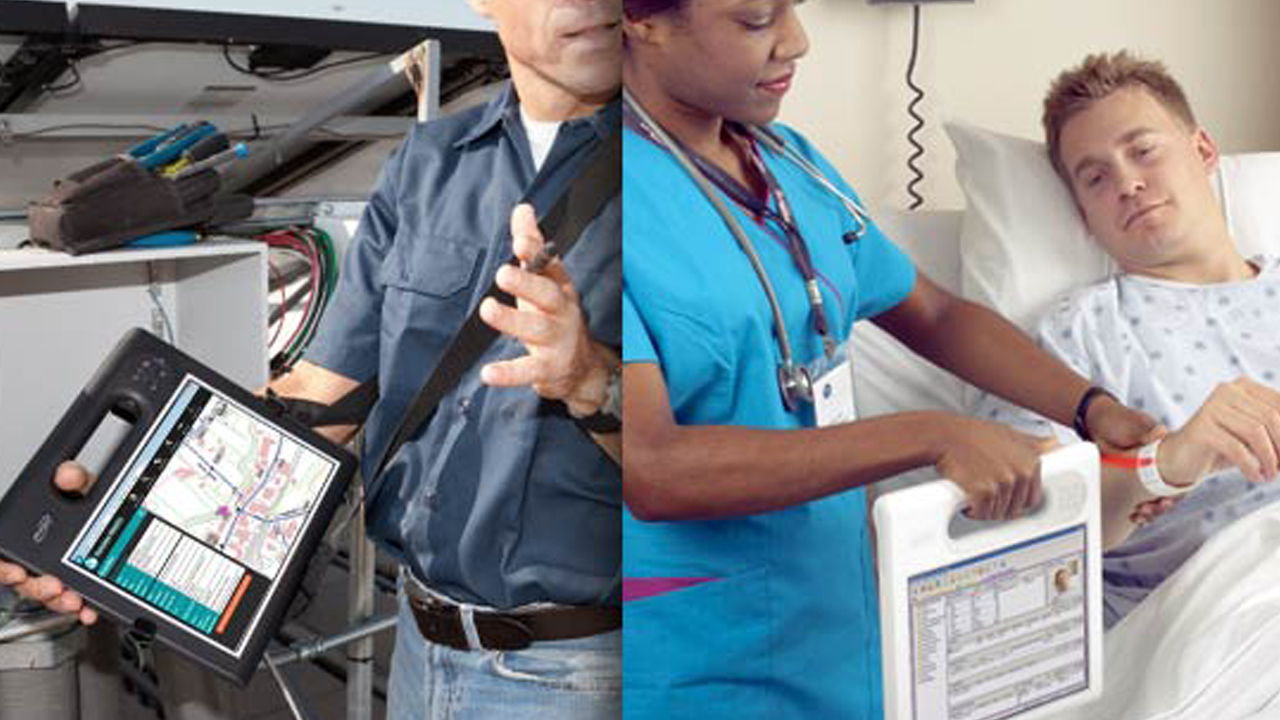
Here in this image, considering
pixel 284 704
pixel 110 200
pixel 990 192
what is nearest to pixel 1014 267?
pixel 990 192

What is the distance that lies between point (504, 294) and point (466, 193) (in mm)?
123

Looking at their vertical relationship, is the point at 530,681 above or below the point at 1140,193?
below

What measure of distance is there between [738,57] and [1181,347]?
30 cm

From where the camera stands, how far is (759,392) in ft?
2.42

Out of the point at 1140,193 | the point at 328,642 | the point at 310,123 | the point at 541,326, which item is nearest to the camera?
the point at 1140,193

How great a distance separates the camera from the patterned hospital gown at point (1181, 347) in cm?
70

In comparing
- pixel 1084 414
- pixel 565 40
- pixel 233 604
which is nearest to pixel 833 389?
pixel 1084 414

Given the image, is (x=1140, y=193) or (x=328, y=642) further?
(x=328, y=642)

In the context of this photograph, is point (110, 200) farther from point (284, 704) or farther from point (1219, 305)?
point (1219, 305)

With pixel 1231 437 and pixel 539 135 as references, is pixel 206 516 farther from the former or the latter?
pixel 1231 437

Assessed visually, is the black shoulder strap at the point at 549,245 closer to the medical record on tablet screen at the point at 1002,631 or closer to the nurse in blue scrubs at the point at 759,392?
the nurse in blue scrubs at the point at 759,392

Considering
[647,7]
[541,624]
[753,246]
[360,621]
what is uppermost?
[647,7]

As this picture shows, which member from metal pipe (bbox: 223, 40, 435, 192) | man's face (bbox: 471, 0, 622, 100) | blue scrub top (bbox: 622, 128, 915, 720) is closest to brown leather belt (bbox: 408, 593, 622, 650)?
blue scrub top (bbox: 622, 128, 915, 720)

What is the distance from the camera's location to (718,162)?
750 millimetres
